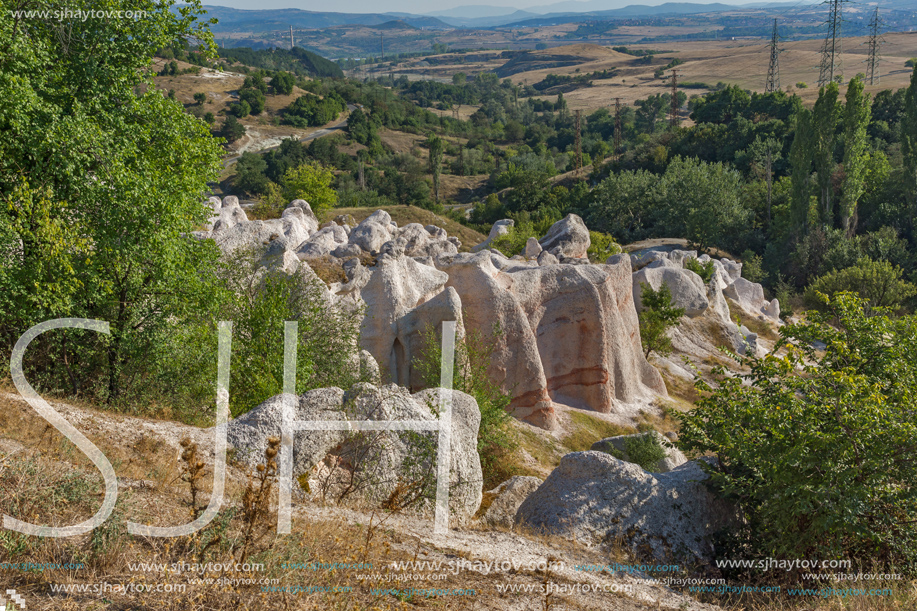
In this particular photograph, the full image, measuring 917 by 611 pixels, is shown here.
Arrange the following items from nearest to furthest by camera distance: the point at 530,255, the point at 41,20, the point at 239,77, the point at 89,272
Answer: the point at 89,272 < the point at 41,20 < the point at 530,255 < the point at 239,77

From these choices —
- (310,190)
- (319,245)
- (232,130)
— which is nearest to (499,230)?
(310,190)

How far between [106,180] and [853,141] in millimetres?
61811

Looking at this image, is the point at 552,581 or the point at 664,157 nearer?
the point at 552,581

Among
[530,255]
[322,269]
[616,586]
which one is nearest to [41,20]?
[322,269]

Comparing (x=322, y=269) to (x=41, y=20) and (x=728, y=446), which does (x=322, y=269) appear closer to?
(x=41, y=20)

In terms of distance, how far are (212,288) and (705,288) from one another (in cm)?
3481

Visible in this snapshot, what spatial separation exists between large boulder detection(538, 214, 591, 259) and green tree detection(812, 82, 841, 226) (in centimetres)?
2688

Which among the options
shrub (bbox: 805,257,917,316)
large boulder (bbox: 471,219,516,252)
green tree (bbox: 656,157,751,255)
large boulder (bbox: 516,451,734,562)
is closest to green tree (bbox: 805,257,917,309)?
shrub (bbox: 805,257,917,316)

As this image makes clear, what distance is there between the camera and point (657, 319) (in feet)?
115

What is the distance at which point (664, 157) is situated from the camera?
87.8 meters

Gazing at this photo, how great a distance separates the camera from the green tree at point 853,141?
5669 cm

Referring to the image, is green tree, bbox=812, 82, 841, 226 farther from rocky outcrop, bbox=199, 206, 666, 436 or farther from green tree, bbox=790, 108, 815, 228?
rocky outcrop, bbox=199, 206, 666, 436

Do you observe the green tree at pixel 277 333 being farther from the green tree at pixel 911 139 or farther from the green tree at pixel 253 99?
the green tree at pixel 253 99

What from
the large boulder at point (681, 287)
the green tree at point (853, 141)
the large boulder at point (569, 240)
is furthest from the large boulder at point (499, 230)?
the green tree at point (853, 141)
